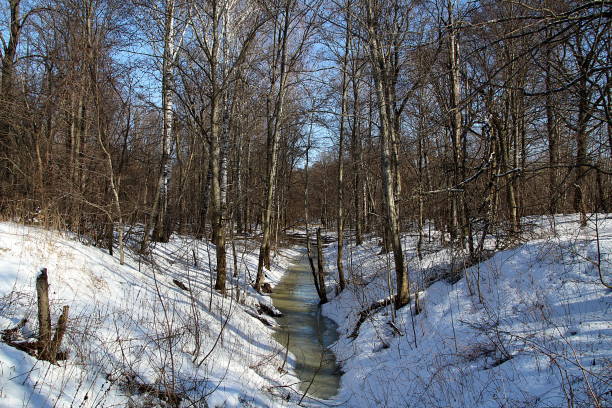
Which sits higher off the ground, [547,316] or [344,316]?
[547,316]

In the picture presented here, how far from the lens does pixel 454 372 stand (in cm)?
532

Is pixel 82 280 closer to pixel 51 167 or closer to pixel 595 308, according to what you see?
pixel 51 167

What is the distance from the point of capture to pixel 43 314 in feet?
13.1

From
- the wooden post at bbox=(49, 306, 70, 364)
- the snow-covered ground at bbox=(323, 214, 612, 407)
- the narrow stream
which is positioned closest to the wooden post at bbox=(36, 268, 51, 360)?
the wooden post at bbox=(49, 306, 70, 364)

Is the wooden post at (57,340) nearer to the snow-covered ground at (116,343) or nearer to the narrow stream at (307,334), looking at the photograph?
the snow-covered ground at (116,343)

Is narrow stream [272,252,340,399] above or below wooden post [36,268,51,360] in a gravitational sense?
below

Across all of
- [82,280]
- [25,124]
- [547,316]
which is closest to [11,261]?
[82,280]

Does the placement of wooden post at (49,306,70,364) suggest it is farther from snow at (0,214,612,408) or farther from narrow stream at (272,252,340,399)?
narrow stream at (272,252,340,399)

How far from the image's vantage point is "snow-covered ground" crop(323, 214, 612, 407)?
430cm

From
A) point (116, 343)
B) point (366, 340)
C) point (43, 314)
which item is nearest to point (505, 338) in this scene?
point (366, 340)

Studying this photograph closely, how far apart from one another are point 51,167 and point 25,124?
225 centimetres

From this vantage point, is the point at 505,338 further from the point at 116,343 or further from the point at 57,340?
the point at 57,340

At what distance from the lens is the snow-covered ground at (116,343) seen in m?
3.99

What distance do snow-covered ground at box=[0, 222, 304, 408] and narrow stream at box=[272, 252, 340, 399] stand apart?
54 centimetres
